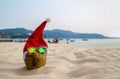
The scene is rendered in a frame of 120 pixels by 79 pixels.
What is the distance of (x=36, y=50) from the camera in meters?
4.04

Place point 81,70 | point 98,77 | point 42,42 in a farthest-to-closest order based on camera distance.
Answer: point 42,42, point 81,70, point 98,77

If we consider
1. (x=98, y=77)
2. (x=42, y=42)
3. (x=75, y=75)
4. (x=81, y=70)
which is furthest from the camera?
(x=42, y=42)

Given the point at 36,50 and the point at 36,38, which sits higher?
the point at 36,38

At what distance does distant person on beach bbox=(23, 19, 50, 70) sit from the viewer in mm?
3807

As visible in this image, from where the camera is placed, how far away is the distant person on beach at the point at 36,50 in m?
3.81

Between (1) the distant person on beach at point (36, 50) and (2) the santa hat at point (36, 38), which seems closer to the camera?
(1) the distant person on beach at point (36, 50)

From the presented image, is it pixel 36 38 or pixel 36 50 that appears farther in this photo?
pixel 36 38

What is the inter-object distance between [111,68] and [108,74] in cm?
48

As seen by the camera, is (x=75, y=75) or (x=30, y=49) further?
(x=30, y=49)

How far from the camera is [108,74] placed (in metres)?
3.47

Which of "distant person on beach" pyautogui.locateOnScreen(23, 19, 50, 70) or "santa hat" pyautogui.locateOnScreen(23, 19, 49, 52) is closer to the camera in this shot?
"distant person on beach" pyautogui.locateOnScreen(23, 19, 50, 70)

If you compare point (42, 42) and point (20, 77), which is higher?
point (42, 42)

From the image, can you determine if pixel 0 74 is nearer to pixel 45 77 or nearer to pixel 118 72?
pixel 45 77

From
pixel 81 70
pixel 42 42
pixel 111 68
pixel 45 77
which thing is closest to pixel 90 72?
pixel 81 70
